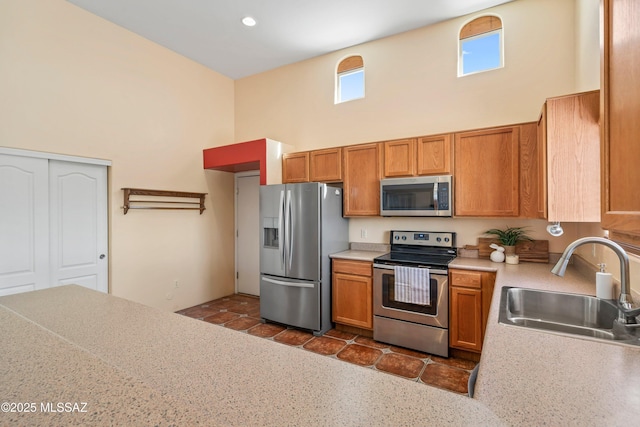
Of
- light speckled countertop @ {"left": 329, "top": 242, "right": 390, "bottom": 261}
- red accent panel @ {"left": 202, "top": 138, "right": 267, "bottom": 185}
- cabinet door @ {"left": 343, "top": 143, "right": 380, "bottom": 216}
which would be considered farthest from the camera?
red accent panel @ {"left": 202, "top": 138, "right": 267, "bottom": 185}

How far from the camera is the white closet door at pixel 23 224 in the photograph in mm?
2795

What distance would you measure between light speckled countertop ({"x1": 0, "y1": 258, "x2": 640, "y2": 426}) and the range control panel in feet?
7.16

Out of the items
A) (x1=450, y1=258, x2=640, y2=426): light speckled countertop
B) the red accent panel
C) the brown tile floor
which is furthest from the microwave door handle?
the red accent panel

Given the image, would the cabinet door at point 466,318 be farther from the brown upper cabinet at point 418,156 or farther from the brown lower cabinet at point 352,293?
the brown upper cabinet at point 418,156

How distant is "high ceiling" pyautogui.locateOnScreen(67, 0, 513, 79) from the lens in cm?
323

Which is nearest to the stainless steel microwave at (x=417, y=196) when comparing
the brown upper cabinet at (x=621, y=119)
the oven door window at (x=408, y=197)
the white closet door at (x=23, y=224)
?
the oven door window at (x=408, y=197)

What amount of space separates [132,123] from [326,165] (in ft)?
8.27

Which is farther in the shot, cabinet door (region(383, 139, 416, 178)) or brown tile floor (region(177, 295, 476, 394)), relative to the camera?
cabinet door (region(383, 139, 416, 178))

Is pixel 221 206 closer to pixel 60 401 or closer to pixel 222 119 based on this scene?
pixel 222 119

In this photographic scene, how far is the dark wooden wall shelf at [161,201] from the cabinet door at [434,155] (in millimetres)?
3211

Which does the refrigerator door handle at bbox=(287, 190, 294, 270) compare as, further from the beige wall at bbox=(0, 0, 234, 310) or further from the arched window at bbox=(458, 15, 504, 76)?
the arched window at bbox=(458, 15, 504, 76)

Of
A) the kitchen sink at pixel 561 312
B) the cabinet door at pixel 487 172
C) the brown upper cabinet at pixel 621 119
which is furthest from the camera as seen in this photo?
the cabinet door at pixel 487 172

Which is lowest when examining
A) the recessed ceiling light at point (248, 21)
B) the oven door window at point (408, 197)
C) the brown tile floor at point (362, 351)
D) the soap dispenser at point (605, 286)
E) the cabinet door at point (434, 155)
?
the brown tile floor at point (362, 351)

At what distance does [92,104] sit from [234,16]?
1932mm
